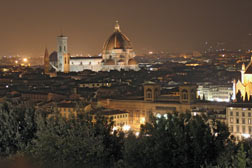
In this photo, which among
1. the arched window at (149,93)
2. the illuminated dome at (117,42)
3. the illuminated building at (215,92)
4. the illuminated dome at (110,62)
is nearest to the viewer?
the arched window at (149,93)

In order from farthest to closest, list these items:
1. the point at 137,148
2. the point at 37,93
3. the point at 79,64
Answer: the point at 79,64, the point at 37,93, the point at 137,148

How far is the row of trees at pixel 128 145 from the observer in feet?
46.9

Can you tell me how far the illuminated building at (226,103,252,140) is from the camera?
1004 inches

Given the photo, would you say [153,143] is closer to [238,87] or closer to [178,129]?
[178,129]

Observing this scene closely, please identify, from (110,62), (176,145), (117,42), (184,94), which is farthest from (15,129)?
(117,42)

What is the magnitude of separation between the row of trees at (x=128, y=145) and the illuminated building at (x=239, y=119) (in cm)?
1004

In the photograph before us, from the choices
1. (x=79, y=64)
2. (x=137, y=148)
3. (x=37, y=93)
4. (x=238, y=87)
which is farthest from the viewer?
(x=79, y=64)

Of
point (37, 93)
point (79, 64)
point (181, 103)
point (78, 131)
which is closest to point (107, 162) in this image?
point (78, 131)

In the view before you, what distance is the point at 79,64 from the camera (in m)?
78.2

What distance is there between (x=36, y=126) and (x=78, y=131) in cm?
293

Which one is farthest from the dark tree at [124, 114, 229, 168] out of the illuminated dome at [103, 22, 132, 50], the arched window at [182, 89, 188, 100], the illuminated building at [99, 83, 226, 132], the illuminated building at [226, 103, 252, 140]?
the illuminated dome at [103, 22, 132, 50]

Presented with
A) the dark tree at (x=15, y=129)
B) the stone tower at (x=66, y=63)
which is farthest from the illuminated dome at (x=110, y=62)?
the dark tree at (x=15, y=129)

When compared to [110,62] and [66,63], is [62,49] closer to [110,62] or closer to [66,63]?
[66,63]

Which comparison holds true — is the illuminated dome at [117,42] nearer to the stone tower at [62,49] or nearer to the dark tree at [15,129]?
the stone tower at [62,49]
